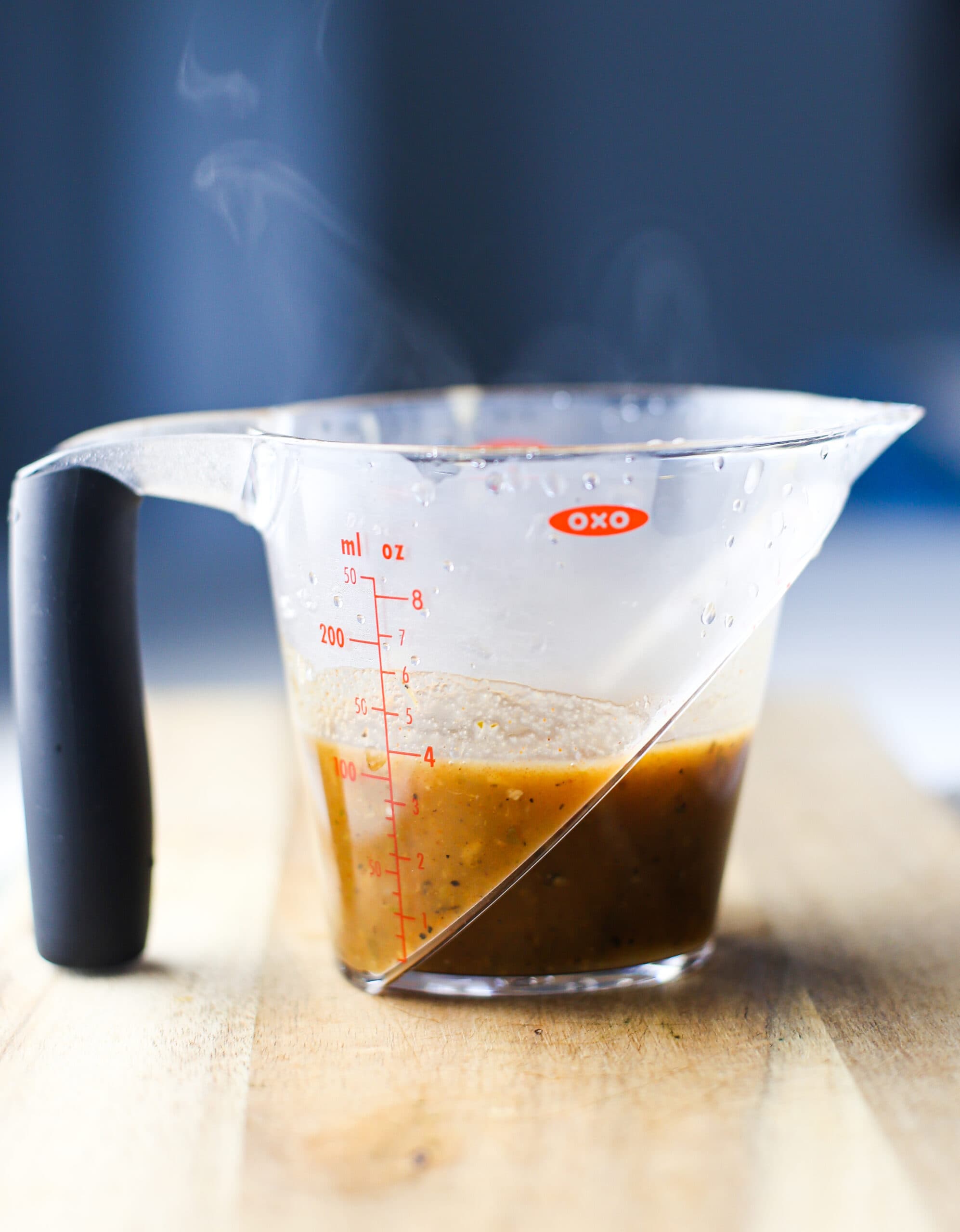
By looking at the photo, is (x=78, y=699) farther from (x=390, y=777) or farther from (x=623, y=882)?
(x=623, y=882)

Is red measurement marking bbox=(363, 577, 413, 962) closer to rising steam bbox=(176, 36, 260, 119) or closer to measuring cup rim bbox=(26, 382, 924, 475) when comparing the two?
measuring cup rim bbox=(26, 382, 924, 475)

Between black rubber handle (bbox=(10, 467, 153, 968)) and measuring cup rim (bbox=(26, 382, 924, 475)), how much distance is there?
0.10 ft

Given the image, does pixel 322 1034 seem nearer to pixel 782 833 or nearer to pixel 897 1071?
pixel 897 1071

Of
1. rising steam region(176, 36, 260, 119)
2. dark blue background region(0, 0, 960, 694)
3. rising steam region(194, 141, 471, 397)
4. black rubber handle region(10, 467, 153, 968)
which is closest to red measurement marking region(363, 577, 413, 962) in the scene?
black rubber handle region(10, 467, 153, 968)

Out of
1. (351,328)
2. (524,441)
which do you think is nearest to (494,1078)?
(524,441)

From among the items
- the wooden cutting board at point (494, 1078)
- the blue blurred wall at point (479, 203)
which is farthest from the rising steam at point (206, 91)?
the blue blurred wall at point (479, 203)

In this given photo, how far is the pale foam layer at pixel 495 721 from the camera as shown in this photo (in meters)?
0.54

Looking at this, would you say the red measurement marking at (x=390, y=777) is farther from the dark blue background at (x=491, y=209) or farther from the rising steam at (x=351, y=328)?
the dark blue background at (x=491, y=209)

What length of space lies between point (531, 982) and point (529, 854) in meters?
0.07

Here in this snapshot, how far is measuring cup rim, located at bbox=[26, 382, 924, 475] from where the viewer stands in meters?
0.51

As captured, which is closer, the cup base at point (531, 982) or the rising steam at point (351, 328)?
the cup base at point (531, 982)

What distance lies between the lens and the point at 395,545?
0.54 metres

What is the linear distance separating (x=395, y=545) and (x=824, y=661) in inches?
42.8

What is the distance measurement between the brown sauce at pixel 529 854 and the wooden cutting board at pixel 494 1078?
0.09ft
